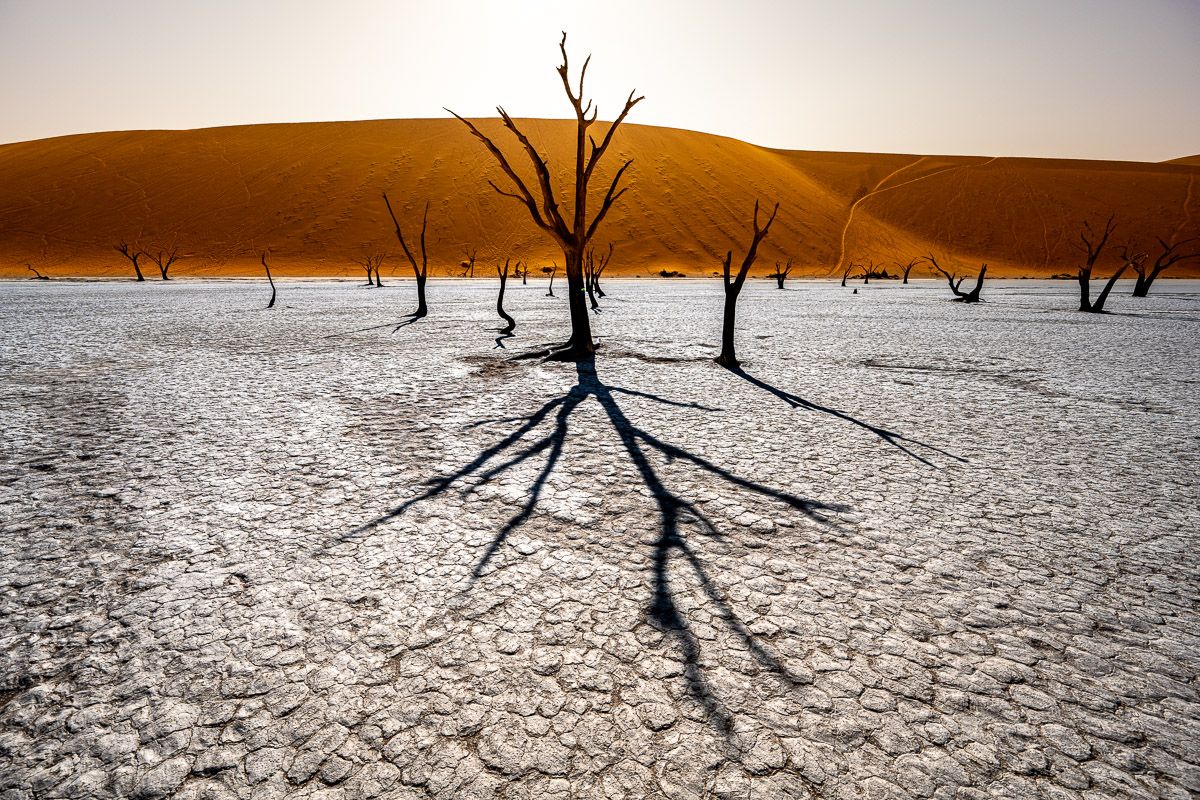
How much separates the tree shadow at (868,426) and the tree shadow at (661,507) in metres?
1.37

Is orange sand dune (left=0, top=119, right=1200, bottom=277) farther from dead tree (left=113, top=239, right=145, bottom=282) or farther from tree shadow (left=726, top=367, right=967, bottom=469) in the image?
tree shadow (left=726, top=367, right=967, bottom=469)

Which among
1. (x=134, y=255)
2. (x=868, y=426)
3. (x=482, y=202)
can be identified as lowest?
(x=868, y=426)

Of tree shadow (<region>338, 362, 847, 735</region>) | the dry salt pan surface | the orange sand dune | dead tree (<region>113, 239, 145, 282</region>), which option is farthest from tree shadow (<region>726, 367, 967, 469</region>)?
the orange sand dune

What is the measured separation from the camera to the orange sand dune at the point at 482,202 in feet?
186

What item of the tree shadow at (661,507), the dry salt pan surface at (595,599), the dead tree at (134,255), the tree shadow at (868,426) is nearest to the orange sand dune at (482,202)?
the dead tree at (134,255)

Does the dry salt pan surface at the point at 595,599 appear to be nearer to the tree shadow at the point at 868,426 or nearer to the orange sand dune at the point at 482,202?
the tree shadow at the point at 868,426

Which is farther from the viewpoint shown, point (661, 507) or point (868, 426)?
point (868, 426)

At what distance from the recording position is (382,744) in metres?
2.11

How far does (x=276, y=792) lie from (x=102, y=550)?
258cm

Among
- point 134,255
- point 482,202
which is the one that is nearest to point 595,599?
point 134,255

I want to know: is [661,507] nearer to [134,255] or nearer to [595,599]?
[595,599]

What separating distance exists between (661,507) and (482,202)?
64.9 meters

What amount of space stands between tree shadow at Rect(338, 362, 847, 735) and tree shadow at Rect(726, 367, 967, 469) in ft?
4.50

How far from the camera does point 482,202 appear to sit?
6322 cm
